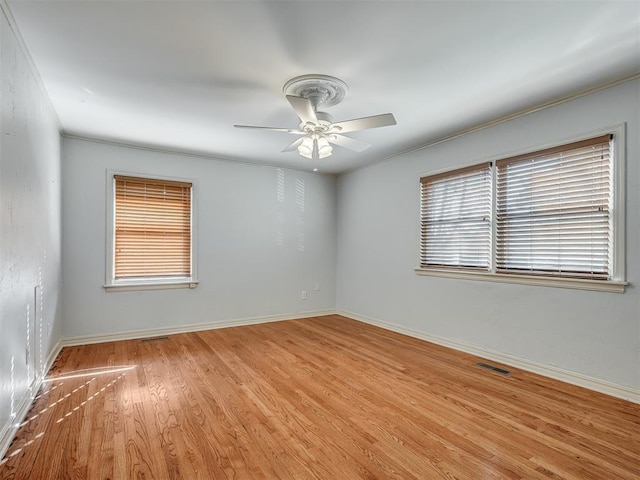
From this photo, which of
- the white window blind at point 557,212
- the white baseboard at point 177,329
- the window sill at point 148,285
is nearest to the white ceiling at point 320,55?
the white window blind at point 557,212

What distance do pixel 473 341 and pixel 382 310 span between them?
58.0 inches

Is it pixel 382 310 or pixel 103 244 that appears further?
pixel 382 310

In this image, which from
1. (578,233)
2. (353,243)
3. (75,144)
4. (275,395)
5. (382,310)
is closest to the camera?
(275,395)

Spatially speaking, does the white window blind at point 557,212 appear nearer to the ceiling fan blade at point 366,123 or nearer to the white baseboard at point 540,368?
the white baseboard at point 540,368

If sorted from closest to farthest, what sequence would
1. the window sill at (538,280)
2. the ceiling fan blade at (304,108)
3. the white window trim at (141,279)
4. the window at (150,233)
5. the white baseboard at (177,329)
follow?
the ceiling fan blade at (304,108) → the window sill at (538,280) → the white baseboard at (177,329) → the white window trim at (141,279) → the window at (150,233)

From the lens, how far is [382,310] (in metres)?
4.96

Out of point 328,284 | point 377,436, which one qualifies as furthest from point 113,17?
point 328,284

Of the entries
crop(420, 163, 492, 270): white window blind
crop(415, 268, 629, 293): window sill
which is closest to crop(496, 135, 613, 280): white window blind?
crop(415, 268, 629, 293): window sill

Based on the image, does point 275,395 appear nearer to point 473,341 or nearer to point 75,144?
point 473,341

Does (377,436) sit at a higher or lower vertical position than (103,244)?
lower

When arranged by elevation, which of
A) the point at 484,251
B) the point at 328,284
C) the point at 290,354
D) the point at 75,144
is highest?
the point at 75,144

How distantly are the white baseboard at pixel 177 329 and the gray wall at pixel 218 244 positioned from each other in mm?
46

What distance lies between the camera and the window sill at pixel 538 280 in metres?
2.68

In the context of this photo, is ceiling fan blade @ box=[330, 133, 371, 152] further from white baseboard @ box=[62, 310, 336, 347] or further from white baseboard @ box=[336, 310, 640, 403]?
white baseboard @ box=[62, 310, 336, 347]
